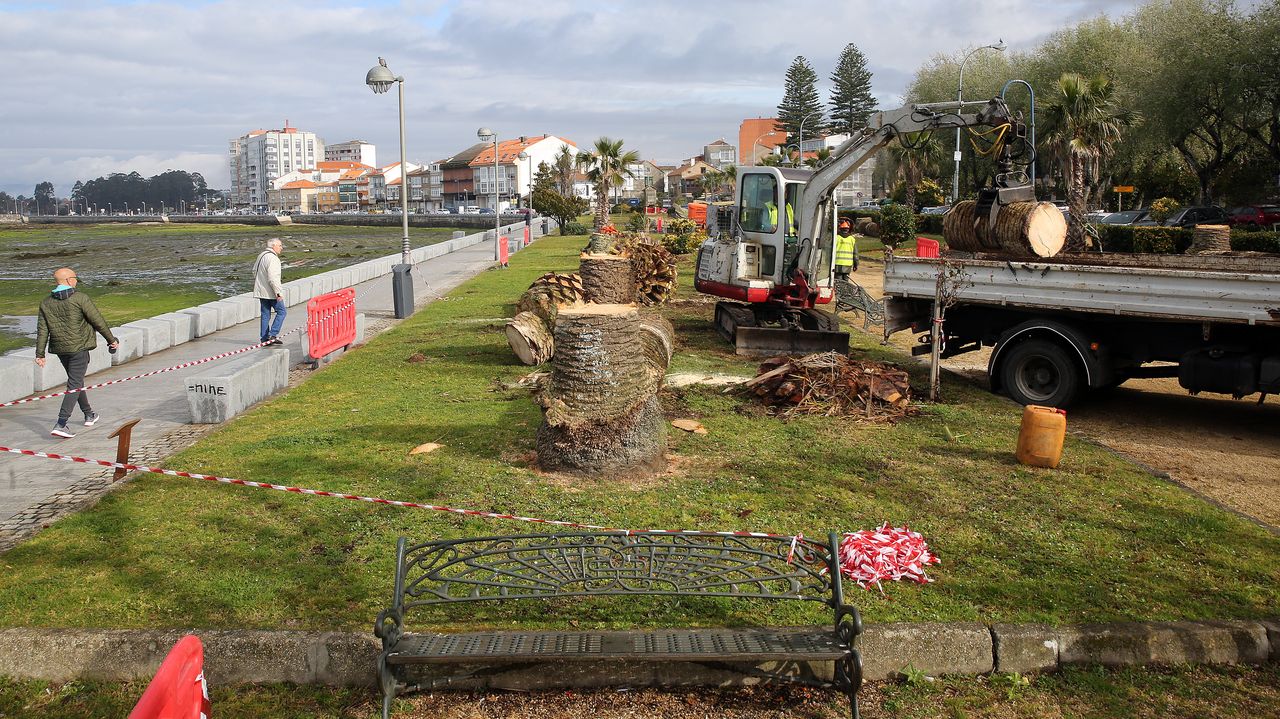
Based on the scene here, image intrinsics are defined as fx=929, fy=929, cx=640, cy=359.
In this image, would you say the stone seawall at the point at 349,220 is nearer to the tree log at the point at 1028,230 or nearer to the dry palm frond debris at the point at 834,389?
the tree log at the point at 1028,230

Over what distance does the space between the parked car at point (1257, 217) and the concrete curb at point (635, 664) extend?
34729 millimetres

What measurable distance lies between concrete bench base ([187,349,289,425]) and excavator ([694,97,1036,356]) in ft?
21.2

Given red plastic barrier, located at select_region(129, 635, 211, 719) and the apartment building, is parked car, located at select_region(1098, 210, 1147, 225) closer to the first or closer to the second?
red plastic barrier, located at select_region(129, 635, 211, 719)

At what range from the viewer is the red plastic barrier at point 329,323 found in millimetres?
12578

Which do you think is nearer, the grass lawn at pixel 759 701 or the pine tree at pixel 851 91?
the grass lawn at pixel 759 701

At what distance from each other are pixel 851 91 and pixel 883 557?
97163 millimetres

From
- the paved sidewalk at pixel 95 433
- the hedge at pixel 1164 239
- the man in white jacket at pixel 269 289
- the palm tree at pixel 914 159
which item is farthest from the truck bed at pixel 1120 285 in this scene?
the palm tree at pixel 914 159

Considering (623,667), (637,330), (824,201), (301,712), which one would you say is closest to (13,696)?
(301,712)

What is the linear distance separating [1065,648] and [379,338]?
12.9m

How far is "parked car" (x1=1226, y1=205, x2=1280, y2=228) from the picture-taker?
3409cm

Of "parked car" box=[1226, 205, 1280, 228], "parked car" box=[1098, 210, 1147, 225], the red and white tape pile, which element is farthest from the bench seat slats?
"parked car" box=[1098, 210, 1147, 225]

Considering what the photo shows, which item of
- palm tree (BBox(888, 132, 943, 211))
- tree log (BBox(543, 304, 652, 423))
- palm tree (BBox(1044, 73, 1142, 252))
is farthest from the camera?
palm tree (BBox(888, 132, 943, 211))

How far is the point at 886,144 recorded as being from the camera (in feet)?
45.0

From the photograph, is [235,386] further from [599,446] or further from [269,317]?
[599,446]
